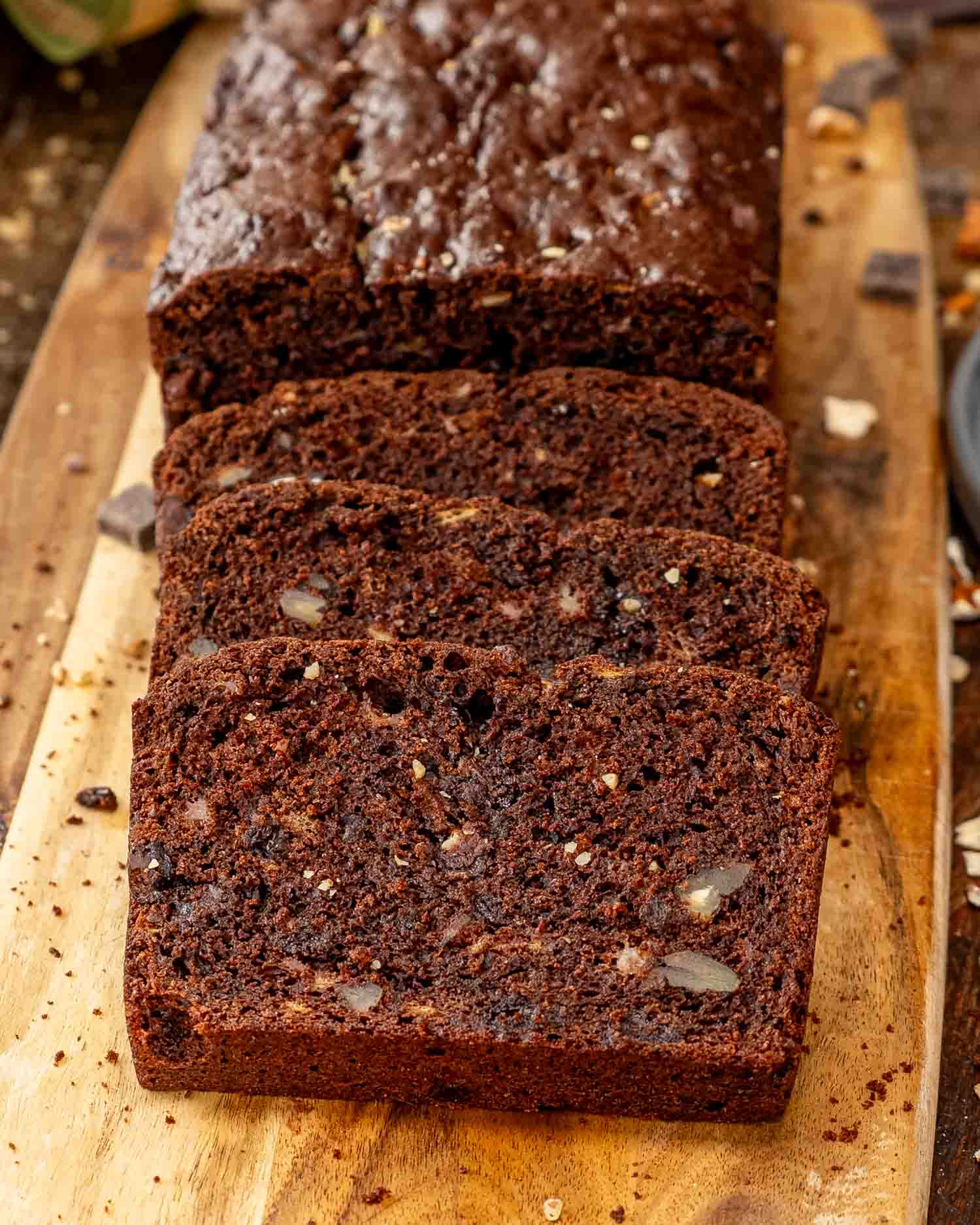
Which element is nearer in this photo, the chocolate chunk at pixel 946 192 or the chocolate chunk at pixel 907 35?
the chocolate chunk at pixel 946 192

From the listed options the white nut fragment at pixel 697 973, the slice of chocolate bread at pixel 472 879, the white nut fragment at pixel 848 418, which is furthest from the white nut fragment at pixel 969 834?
the white nut fragment at pixel 848 418

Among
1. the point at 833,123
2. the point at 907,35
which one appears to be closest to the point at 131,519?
the point at 833,123

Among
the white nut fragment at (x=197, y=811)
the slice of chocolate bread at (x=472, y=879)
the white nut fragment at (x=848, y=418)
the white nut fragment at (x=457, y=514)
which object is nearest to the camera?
the slice of chocolate bread at (x=472, y=879)

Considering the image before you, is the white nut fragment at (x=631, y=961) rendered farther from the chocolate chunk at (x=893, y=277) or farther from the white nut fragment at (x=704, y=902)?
the chocolate chunk at (x=893, y=277)

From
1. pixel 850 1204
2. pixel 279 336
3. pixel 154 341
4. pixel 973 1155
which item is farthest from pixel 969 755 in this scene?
pixel 154 341

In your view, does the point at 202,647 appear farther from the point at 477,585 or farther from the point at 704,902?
the point at 704,902

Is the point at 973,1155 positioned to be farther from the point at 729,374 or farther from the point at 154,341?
the point at 154,341

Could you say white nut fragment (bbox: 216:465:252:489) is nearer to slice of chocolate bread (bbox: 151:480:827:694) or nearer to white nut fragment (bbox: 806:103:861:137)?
slice of chocolate bread (bbox: 151:480:827:694)
